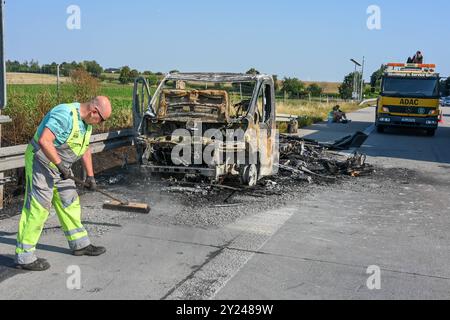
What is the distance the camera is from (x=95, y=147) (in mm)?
8523

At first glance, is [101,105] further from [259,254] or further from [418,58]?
[418,58]

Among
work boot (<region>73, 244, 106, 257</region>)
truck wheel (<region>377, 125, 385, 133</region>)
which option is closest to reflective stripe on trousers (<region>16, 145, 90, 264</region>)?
work boot (<region>73, 244, 106, 257</region>)

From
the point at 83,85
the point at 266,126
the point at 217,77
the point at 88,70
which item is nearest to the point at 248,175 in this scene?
the point at 266,126

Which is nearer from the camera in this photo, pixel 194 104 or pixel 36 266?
pixel 36 266

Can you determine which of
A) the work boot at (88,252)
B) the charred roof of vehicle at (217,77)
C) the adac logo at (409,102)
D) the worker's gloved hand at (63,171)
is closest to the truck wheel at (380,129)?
the adac logo at (409,102)

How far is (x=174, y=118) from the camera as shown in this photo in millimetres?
8602

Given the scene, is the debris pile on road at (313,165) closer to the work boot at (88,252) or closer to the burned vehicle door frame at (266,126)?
the burned vehicle door frame at (266,126)

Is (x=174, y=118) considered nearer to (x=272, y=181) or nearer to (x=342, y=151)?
(x=272, y=181)

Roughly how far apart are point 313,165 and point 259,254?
6341 millimetres

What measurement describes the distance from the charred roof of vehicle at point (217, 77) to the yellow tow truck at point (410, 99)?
13510 mm

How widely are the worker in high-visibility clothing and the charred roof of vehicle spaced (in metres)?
4.51

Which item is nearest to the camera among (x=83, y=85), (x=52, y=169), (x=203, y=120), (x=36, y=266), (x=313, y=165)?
(x=36, y=266)

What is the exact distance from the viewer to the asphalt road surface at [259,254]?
441cm

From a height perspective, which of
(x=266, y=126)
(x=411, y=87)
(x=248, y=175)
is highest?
(x=411, y=87)
